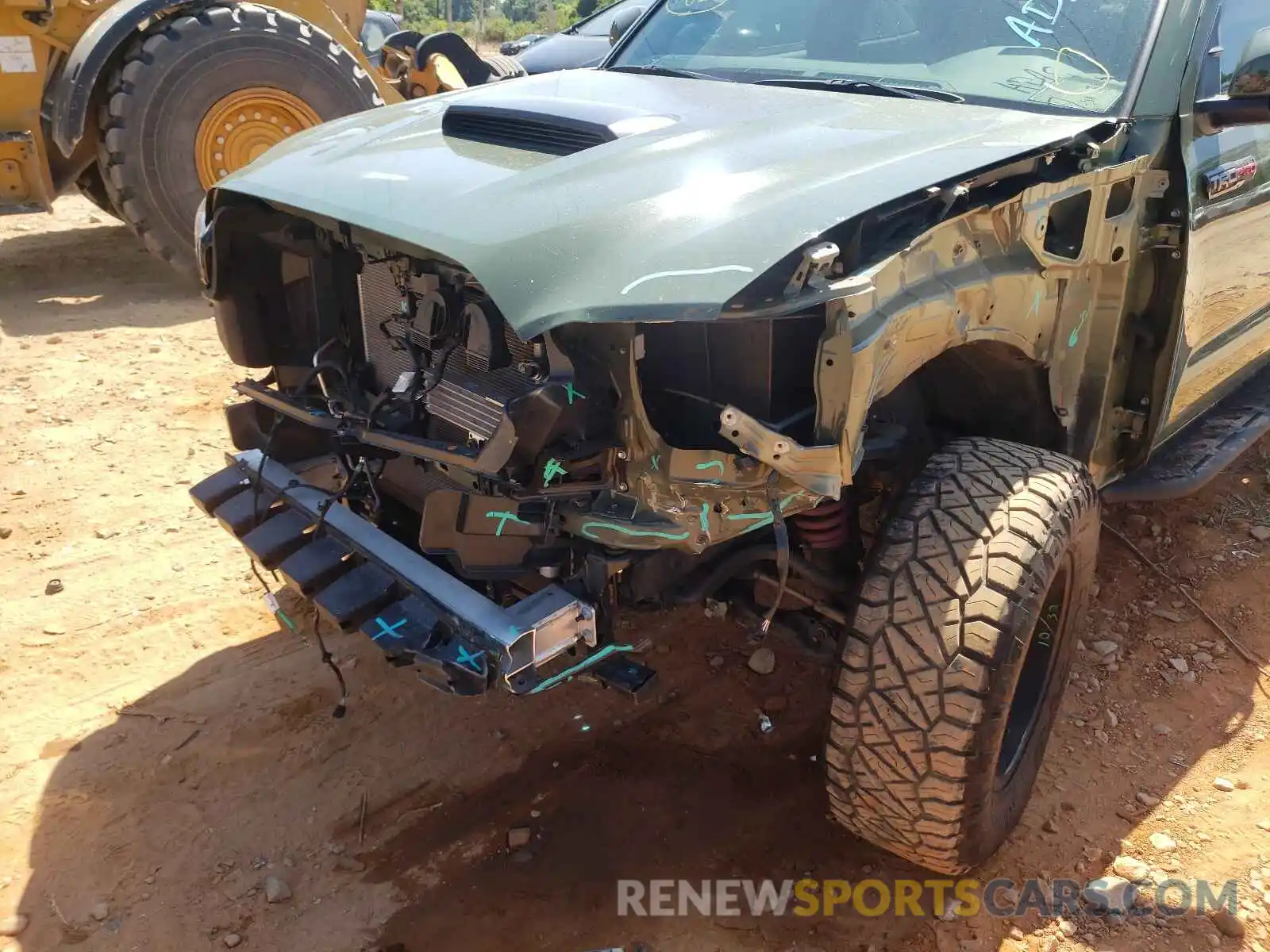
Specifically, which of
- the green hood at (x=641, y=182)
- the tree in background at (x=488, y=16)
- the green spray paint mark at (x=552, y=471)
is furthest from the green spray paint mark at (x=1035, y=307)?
the tree in background at (x=488, y=16)

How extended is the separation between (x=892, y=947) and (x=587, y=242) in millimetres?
1743

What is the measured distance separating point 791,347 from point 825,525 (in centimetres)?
64

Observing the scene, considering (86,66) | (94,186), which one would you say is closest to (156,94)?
(86,66)

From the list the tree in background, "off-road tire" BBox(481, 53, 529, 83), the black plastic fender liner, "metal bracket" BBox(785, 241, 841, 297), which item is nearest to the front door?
"metal bracket" BBox(785, 241, 841, 297)

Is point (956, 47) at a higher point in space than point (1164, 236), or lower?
higher

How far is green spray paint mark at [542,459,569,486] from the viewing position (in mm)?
2068

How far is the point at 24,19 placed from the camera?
598cm

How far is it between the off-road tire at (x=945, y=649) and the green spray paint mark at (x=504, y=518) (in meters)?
0.76

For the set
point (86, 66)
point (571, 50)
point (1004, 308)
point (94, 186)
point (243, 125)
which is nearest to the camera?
point (1004, 308)

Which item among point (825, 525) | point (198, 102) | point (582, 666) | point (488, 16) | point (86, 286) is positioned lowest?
point (86, 286)

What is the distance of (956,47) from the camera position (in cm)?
288

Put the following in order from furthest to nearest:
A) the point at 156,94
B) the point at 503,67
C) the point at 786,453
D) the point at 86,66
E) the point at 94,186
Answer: the point at 503,67
the point at 94,186
the point at 156,94
the point at 86,66
the point at 786,453

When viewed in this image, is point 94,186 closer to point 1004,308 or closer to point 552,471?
point 552,471

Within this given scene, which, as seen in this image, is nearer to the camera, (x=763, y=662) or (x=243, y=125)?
(x=763, y=662)
